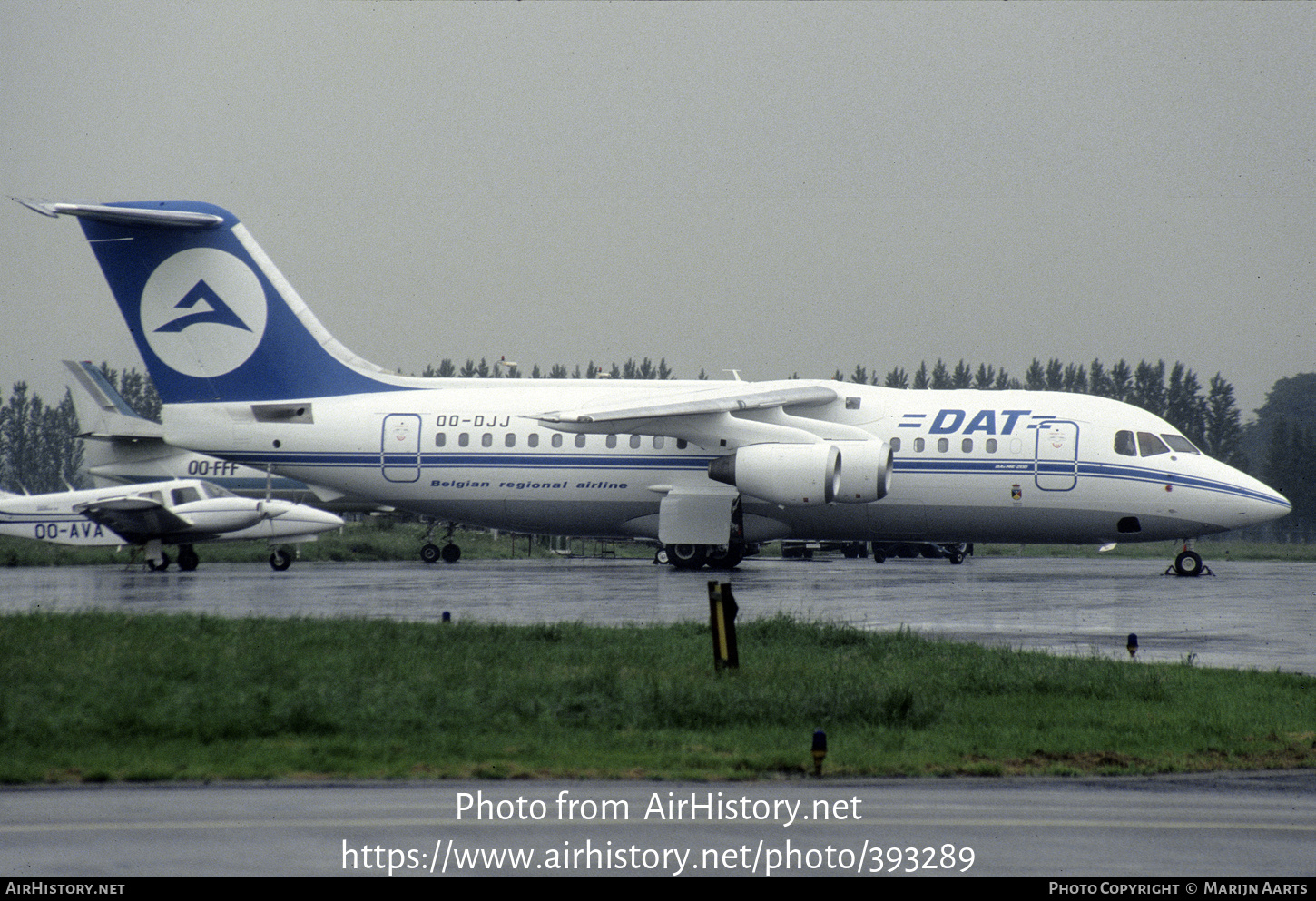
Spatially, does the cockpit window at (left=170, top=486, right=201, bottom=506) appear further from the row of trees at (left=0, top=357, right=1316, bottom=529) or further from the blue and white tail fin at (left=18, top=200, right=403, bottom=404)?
the row of trees at (left=0, top=357, right=1316, bottom=529)

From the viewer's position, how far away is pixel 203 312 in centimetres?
3103

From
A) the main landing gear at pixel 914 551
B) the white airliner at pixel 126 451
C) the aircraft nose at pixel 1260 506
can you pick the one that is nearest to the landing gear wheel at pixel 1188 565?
the aircraft nose at pixel 1260 506

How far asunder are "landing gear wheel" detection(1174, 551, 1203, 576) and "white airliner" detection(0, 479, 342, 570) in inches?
881

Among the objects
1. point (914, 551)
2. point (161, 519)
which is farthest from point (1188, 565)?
point (161, 519)

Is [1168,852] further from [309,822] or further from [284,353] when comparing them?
[284,353]

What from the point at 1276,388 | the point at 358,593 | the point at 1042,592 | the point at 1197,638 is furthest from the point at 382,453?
the point at 1276,388

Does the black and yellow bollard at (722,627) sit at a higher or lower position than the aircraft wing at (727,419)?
lower

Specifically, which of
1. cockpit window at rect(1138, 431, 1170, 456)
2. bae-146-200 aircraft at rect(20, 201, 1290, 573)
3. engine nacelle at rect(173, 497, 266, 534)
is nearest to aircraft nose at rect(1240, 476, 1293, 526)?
bae-146-200 aircraft at rect(20, 201, 1290, 573)

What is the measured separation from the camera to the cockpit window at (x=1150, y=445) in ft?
97.8

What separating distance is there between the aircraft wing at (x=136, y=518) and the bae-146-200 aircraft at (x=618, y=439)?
1.92m

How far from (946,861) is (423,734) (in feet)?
15.9

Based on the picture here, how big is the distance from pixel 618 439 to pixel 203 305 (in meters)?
10.6

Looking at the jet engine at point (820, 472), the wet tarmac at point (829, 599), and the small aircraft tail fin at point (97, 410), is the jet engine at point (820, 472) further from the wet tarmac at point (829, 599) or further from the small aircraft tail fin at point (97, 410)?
the small aircraft tail fin at point (97, 410)

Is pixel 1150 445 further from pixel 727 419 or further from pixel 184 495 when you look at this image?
pixel 184 495
